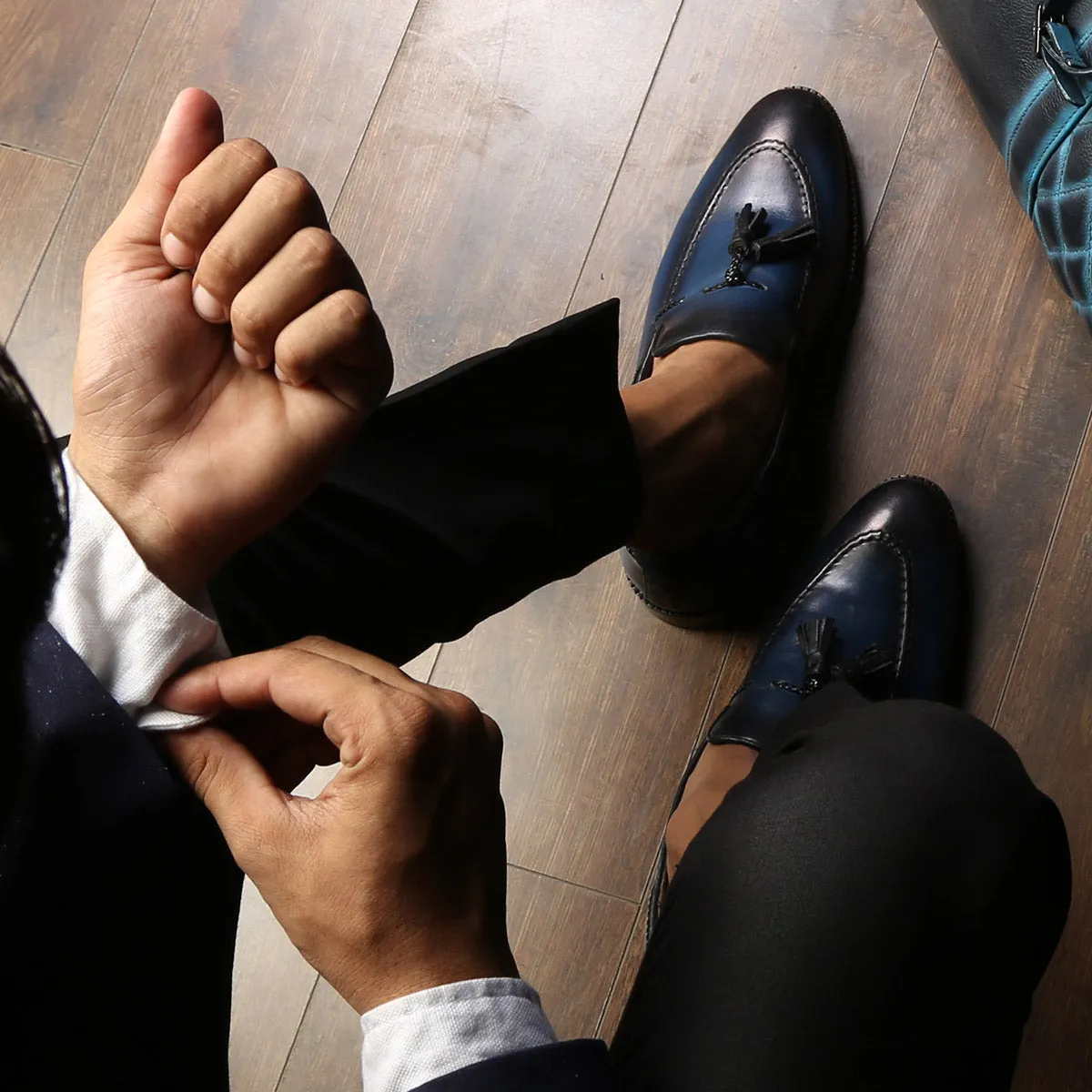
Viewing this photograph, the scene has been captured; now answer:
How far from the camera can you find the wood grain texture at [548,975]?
1.01 metres

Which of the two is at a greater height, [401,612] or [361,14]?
[361,14]

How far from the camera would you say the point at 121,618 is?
0.59 meters

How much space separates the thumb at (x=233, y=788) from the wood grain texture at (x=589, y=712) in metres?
0.49

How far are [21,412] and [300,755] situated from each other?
309 millimetres

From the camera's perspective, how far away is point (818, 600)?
1.05 m

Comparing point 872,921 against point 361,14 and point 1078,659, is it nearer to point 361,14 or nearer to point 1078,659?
point 1078,659

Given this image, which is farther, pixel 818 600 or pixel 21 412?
pixel 818 600

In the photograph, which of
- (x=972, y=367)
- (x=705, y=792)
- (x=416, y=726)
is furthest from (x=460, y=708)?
(x=972, y=367)

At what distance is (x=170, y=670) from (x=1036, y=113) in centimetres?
86

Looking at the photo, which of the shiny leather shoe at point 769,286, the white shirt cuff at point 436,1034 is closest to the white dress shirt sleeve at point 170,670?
the white shirt cuff at point 436,1034

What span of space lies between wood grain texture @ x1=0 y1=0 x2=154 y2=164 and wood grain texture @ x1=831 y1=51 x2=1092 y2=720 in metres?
0.85

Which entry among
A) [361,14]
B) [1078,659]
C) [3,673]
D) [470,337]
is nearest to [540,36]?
[361,14]

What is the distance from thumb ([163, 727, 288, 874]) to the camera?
552 mm

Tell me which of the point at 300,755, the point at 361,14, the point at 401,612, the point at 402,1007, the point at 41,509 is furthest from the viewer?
the point at 361,14
